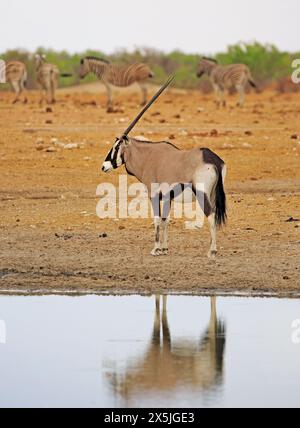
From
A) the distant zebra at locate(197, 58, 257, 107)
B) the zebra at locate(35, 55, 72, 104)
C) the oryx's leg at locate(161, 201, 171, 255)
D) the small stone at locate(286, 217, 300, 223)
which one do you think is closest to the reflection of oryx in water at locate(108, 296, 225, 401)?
the oryx's leg at locate(161, 201, 171, 255)

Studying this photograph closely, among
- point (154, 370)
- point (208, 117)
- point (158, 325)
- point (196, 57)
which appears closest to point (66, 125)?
point (208, 117)

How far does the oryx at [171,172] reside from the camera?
1137 centimetres

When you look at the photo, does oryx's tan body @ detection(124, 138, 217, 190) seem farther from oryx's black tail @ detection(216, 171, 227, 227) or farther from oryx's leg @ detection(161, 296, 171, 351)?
oryx's leg @ detection(161, 296, 171, 351)

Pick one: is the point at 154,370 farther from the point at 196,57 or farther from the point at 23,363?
the point at 196,57

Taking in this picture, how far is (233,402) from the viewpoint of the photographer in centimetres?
694

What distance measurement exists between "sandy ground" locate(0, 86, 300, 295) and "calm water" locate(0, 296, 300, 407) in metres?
0.76

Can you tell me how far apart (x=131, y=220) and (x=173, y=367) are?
588 centimetres

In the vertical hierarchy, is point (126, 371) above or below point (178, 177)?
below

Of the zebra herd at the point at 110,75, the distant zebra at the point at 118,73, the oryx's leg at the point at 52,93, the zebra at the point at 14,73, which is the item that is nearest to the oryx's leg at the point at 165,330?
the oryx's leg at the point at 52,93

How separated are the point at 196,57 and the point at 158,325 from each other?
102ft

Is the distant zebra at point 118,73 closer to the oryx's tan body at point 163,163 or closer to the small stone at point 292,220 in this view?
the small stone at point 292,220

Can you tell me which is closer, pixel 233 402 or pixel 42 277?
pixel 233 402

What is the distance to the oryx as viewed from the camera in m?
11.4
